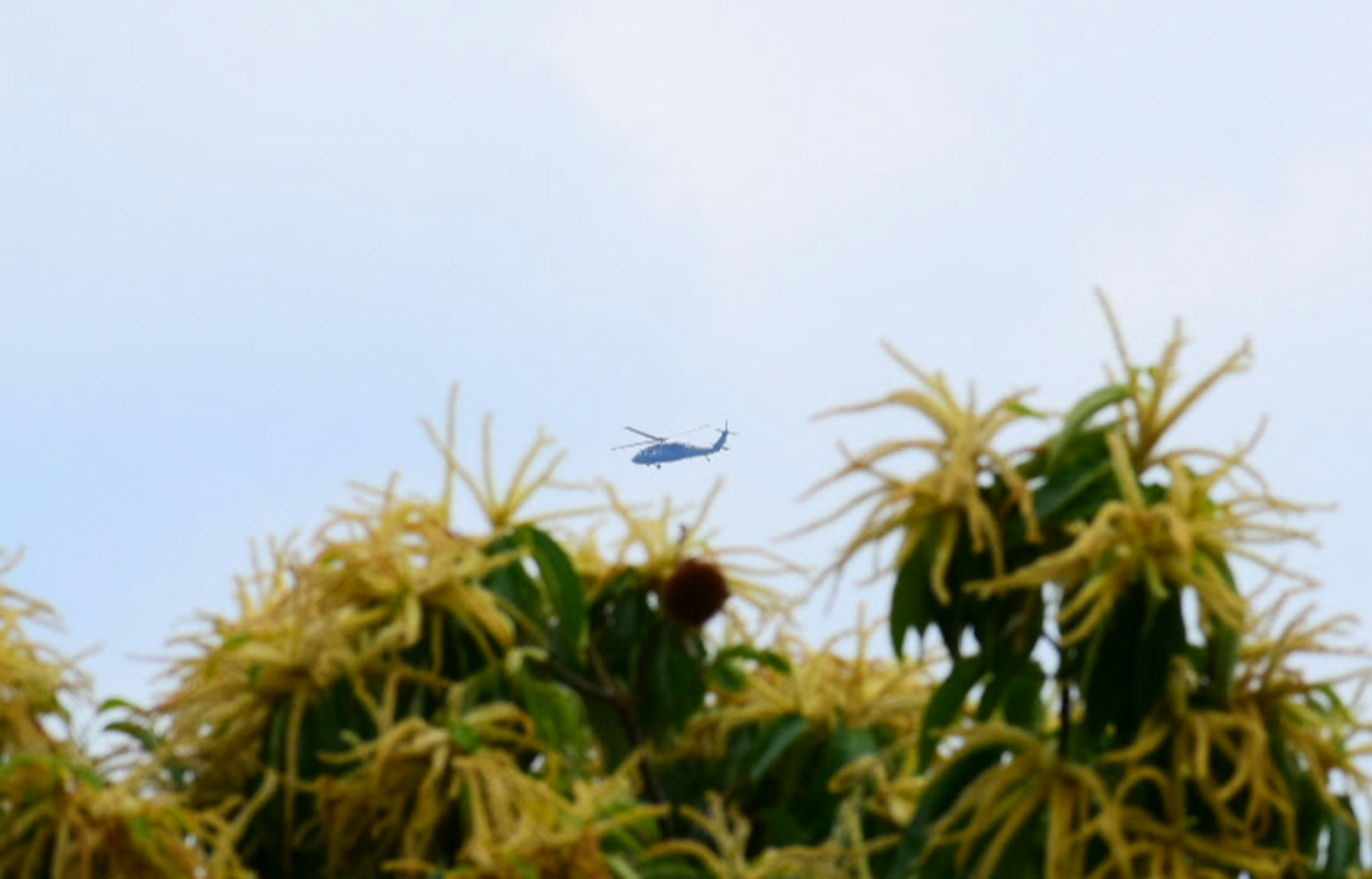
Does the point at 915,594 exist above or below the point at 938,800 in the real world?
above

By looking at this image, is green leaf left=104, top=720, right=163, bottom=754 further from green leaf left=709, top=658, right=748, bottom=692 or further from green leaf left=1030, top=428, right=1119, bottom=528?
green leaf left=1030, top=428, right=1119, bottom=528

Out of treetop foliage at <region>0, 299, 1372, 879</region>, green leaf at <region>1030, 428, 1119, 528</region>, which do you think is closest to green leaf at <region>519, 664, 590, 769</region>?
treetop foliage at <region>0, 299, 1372, 879</region>

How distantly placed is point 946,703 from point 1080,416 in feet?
3.64

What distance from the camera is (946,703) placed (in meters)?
7.97

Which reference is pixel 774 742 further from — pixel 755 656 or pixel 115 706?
pixel 115 706

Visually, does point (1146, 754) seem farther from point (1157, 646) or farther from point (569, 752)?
point (569, 752)

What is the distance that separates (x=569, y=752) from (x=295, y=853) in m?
1.12

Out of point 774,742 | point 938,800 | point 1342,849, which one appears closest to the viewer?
point 1342,849

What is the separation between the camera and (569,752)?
8.66m

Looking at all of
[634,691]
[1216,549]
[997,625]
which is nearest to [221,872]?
[634,691]

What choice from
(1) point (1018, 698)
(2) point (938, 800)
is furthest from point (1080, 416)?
(2) point (938, 800)

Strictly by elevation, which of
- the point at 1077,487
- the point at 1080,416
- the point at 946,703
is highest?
the point at 1080,416

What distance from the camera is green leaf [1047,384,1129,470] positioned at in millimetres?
7574

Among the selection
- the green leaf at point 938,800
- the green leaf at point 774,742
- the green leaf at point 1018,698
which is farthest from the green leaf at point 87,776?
the green leaf at point 1018,698
